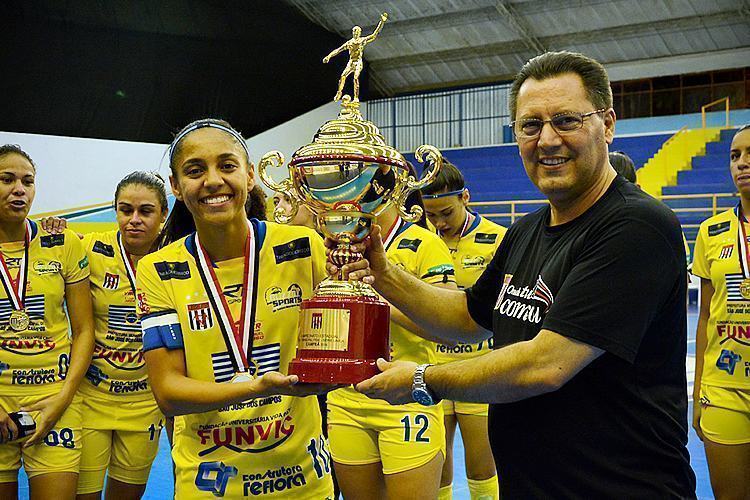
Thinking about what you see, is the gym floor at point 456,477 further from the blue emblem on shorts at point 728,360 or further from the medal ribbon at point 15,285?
the medal ribbon at point 15,285

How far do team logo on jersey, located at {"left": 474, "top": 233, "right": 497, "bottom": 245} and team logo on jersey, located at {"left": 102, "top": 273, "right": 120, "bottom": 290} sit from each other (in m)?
2.08

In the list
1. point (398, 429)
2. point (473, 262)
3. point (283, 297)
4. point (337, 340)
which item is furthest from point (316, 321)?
point (473, 262)

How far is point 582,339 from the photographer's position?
186 centimetres

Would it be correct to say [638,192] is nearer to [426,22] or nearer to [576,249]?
[576,249]

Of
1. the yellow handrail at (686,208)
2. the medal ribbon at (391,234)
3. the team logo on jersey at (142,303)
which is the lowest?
the team logo on jersey at (142,303)

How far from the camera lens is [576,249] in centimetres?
200

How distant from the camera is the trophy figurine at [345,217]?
2.26 m

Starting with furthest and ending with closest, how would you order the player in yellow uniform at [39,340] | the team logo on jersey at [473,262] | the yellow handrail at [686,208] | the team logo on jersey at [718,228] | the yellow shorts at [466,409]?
the yellow handrail at [686,208] < the team logo on jersey at [473,262] < the yellow shorts at [466,409] < the team logo on jersey at [718,228] < the player in yellow uniform at [39,340]

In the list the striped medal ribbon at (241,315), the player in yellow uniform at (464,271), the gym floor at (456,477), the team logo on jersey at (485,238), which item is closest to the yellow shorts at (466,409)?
the player in yellow uniform at (464,271)

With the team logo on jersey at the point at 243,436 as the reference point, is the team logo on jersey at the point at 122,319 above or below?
above

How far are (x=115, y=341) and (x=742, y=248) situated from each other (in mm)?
2841

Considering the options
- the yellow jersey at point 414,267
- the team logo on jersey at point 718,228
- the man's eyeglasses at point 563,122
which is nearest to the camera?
the man's eyeglasses at point 563,122

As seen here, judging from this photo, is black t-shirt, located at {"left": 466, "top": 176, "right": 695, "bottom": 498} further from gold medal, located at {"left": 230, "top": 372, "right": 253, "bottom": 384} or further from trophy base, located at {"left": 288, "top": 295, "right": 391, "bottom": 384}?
gold medal, located at {"left": 230, "top": 372, "right": 253, "bottom": 384}

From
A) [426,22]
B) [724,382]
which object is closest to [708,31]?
[426,22]
